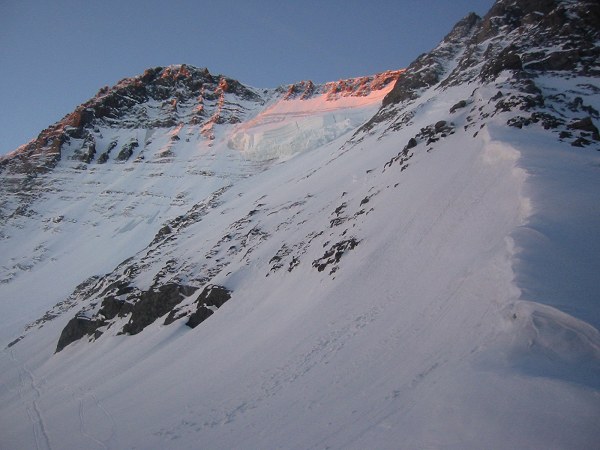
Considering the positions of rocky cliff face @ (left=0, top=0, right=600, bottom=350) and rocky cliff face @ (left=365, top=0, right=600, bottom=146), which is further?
rocky cliff face @ (left=0, top=0, right=600, bottom=350)

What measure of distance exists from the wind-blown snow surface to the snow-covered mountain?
2.4 inches

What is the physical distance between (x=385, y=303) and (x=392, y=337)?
204cm

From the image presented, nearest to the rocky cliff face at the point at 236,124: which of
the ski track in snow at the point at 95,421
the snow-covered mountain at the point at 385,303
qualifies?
the snow-covered mountain at the point at 385,303

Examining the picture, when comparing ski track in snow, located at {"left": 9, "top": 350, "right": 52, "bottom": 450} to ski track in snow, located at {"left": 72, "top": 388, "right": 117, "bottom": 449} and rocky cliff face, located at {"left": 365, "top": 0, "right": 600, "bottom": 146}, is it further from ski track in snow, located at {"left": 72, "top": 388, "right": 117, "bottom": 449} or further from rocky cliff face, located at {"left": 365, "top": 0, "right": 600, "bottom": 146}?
rocky cliff face, located at {"left": 365, "top": 0, "right": 600, "bottom": 146}

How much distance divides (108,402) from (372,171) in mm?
21690

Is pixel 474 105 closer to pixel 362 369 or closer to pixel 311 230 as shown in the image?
pixel 311 230

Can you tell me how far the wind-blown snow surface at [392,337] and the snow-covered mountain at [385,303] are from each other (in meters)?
0.06

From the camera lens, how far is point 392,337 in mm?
10148

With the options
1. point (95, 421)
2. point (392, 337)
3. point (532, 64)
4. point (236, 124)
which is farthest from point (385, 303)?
point (236, 124)

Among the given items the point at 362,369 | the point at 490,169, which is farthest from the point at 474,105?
the point at 362,369

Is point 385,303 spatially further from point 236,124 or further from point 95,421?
point 236,124

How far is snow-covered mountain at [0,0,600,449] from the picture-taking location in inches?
273

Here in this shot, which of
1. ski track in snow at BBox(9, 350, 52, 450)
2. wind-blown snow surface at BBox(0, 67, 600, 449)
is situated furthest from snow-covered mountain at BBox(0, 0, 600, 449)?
ski track in snow at BBox(9, 350, 52, 450)

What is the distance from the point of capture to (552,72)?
28.6 metres
